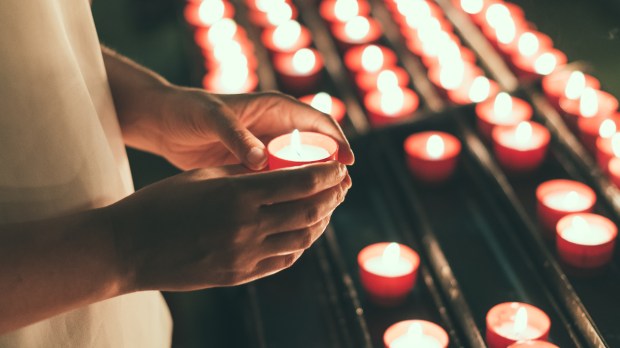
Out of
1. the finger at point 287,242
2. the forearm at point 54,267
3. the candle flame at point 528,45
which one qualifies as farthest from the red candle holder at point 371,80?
the forearm at point 54,267

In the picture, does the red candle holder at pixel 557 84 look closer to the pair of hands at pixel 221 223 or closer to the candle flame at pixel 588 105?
the candle flame at pixel 588 105

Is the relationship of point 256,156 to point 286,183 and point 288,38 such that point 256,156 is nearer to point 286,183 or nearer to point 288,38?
point 286,183

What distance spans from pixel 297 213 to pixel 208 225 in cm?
13

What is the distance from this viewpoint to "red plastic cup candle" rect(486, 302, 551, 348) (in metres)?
1.33

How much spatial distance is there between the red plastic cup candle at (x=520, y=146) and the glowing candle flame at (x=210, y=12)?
142cm

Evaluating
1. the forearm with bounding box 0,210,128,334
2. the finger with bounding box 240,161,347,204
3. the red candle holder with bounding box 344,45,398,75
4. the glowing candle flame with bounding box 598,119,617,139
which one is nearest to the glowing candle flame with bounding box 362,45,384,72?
the red candle holder with bounding box 344,45,398,75

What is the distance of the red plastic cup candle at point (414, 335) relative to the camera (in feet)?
4.62

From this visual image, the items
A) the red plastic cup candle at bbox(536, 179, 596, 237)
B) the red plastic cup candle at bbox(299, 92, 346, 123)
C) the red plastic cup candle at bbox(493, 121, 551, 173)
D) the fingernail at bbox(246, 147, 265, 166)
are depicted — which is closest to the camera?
the fingernail at bbox(246, 147, 265, 166)

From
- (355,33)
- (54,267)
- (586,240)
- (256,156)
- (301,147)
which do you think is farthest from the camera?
(355,33)

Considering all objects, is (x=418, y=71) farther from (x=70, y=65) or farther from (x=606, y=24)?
(x=70, y=65)

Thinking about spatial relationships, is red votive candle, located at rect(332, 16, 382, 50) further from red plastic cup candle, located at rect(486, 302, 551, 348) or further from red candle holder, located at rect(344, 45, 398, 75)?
red plastic cup candle, located at rect(486, 302, 551, 348)

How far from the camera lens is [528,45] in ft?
7.76

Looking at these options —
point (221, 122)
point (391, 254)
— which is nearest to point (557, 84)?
point (391, 254)

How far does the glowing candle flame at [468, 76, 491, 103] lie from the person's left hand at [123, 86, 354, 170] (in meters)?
1.02
